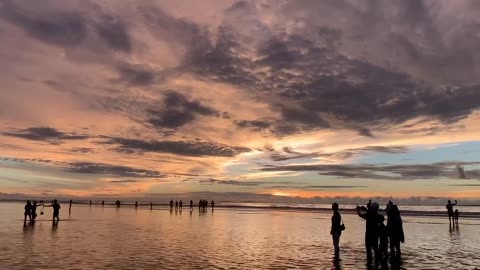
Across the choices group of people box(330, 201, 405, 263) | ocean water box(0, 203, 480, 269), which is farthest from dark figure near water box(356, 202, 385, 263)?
ocean water box(0, 203, 480, 269)

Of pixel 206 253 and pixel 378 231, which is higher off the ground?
pixel 378 231

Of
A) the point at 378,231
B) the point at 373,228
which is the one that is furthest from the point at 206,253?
the point at 378,231

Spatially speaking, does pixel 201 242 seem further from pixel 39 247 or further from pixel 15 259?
pixel 15 259

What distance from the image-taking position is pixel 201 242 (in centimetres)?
2539

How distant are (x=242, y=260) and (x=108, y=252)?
21.2 ft

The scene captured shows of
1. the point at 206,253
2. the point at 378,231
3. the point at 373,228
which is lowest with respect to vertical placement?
the point at 206,253

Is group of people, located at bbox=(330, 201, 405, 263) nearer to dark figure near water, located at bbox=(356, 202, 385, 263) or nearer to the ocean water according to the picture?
dark figure near water, located at bbox=(356, 202, 385, 263)

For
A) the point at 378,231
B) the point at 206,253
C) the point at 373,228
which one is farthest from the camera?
the point at 206,253

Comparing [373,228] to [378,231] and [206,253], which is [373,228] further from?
[206,253]

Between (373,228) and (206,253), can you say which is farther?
(206,253)

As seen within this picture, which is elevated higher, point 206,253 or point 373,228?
point 373,228

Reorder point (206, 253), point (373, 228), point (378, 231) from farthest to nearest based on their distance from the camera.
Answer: point (206, 253) < point (378, 231) < point (373, 228)

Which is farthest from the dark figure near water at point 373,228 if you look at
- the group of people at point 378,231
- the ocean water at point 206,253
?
the ocean water at point 206,253

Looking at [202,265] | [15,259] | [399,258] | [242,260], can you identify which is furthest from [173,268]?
[399,258]
